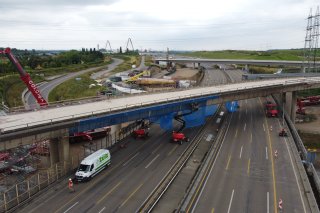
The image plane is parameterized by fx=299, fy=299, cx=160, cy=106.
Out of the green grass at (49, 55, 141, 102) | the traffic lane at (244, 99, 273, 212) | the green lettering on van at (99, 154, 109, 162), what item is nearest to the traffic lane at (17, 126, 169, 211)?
the green lettering on van at (99, 154, 109, 162)

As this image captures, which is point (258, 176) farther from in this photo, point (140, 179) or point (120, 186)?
point (120, 186)

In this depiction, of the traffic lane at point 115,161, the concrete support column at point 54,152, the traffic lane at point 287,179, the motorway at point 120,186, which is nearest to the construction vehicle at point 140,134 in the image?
the traffic lane at point 115,161

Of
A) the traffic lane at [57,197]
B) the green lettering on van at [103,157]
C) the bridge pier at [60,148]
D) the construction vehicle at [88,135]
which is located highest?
the bridge pier at [60,148]

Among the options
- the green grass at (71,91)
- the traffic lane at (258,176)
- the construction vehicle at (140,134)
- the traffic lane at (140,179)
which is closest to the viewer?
the traffic lane at (258,176)

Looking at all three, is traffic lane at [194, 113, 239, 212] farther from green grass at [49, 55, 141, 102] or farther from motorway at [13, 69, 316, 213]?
green grass at [49, 55, 141, 102]

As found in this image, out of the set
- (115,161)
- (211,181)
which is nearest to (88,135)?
(115,161)

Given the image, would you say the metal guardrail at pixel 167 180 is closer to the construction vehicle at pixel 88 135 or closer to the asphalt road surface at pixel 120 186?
the asphalt road surface at pixel 120 186

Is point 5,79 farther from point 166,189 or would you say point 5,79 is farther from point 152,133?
point 166,189
